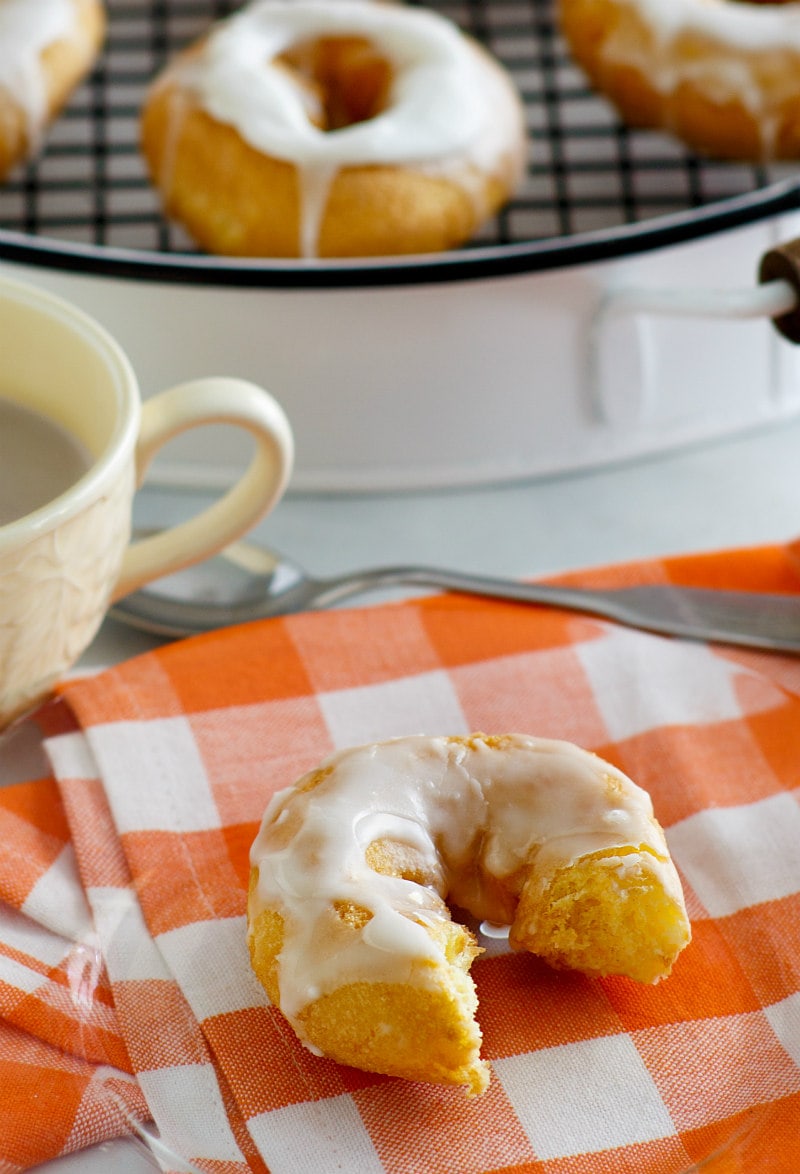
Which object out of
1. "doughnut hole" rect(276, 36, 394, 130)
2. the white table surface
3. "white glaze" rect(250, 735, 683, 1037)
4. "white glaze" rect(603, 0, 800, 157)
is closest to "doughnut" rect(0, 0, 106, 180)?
"doughnut hole" rect(276, 36, 394, 130)

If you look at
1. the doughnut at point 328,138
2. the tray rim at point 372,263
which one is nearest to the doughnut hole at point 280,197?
the doughnut at point 328,138

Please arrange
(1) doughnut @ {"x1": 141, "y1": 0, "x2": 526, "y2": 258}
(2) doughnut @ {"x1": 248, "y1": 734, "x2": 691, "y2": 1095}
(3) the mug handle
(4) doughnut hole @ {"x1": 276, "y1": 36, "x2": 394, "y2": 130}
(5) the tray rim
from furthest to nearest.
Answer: (4) doughnut hole @ {"x1": 276, "y1": 36, "x2": 394, "y2": 130} → (1) doughnut @ {"x1": 141, "y1": 0, "x2": 526, "y2": 258} → (5) the tray rim → (3) the mug handle → (2) doughnut @ {"x1": 248, "y1": 734, "x2": 691, "y2": 1095}

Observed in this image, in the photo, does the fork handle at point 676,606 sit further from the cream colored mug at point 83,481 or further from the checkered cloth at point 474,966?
the cream colored mug at point 83,481

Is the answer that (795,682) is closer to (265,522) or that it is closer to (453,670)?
(453,670)

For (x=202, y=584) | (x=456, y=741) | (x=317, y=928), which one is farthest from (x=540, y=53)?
(x=317, y=928)

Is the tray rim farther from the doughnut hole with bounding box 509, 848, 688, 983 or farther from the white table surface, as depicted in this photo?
the doughnut hole with bounding box 509, 848, 688, 983
